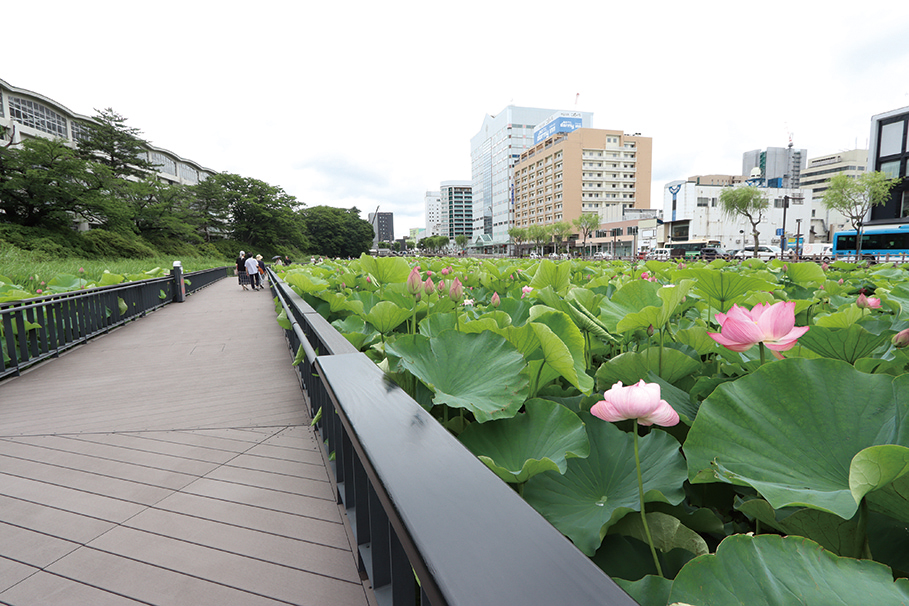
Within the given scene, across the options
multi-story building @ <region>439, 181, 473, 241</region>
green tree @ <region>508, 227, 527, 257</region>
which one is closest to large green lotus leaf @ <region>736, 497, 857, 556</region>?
green tree @ <region>508, 227, 527, 257</region>

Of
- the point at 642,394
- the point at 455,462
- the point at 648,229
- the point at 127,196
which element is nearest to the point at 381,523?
the point at 455,462

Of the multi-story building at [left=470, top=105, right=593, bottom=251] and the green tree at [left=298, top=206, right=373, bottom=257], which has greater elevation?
the multi-story building at [left=470, top=105, right=593, bottom=251]

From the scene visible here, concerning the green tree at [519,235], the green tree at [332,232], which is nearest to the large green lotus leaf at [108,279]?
the green tree at [332,232]

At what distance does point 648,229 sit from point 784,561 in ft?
179

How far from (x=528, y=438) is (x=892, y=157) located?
128 feet

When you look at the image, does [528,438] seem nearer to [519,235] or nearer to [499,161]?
[519,235]

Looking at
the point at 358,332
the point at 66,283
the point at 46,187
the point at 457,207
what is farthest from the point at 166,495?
the point at 457,207

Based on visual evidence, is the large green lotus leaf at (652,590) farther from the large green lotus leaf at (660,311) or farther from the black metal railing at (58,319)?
the black metal railing at (58,319)

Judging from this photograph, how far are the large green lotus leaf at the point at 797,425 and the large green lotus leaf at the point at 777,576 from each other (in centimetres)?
13

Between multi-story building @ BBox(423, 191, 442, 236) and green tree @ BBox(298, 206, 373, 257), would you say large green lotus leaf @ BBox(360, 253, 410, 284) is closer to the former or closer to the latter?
green tree @ BBox(298, 206, 373, 257)

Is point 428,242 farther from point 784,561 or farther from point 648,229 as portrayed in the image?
point 784,561

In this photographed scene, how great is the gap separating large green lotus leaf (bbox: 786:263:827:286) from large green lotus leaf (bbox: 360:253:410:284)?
79.2 inches

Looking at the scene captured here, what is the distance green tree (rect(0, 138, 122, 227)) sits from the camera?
1919 centimetres

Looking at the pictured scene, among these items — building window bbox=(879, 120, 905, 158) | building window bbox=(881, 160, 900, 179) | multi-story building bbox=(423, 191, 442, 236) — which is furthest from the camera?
multi-story building bbox=(423, 191, 442, 236)
